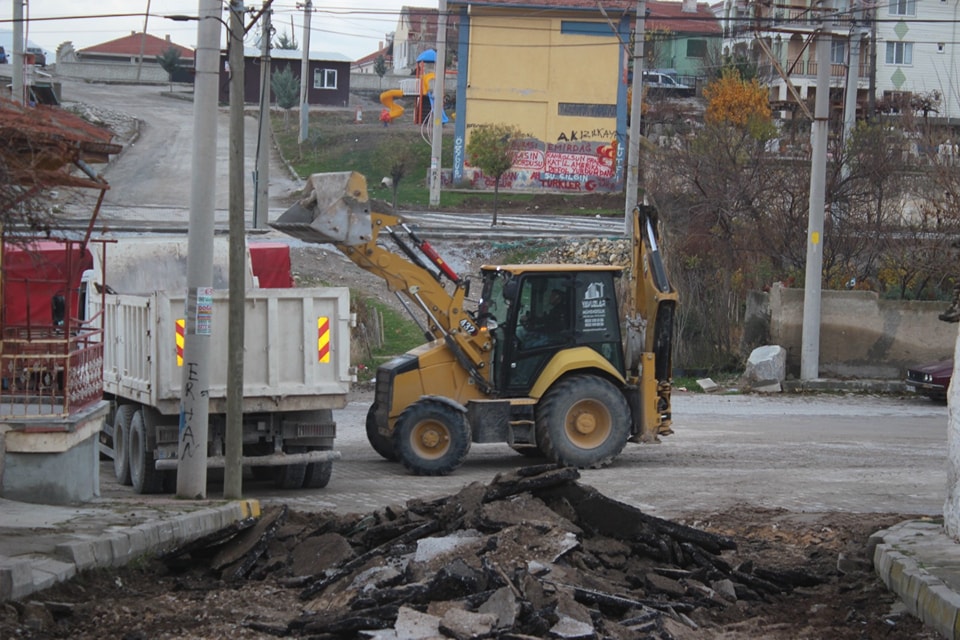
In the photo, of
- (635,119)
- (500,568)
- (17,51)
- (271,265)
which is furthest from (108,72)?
(500,568)

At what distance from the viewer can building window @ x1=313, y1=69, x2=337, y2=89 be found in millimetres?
73938

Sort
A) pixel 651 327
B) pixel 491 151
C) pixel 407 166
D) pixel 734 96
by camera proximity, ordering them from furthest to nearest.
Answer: pixel 407 166 → pixel 734 96 → pixel 491 151 → pixel 651 327

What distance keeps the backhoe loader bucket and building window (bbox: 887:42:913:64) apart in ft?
190

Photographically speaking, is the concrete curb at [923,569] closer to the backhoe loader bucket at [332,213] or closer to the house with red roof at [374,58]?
the backhoe loader bucket at [332,213]

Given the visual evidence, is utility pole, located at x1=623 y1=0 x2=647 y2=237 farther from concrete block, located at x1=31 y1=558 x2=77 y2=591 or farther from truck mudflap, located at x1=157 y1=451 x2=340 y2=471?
concrete block, located at x1=31 y1=558 x2=77 y2=591

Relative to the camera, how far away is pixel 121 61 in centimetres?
8756

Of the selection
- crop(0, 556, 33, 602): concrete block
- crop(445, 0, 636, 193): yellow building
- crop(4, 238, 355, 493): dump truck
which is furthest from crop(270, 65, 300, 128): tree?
crop(0, 556, 33, 602): concrete block

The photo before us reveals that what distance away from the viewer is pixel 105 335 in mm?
15133

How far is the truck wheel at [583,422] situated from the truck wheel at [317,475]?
2.63 m

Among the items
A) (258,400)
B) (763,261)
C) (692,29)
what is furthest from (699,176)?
(692,29)

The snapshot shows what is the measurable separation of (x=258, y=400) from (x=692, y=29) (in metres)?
69.4

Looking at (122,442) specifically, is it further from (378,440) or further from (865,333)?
(865,333)

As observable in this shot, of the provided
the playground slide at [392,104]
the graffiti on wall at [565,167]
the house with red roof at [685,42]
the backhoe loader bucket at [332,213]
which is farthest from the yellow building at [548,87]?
the backhoe loader bucket at [332,213]

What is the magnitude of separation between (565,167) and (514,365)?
41.4 metres
